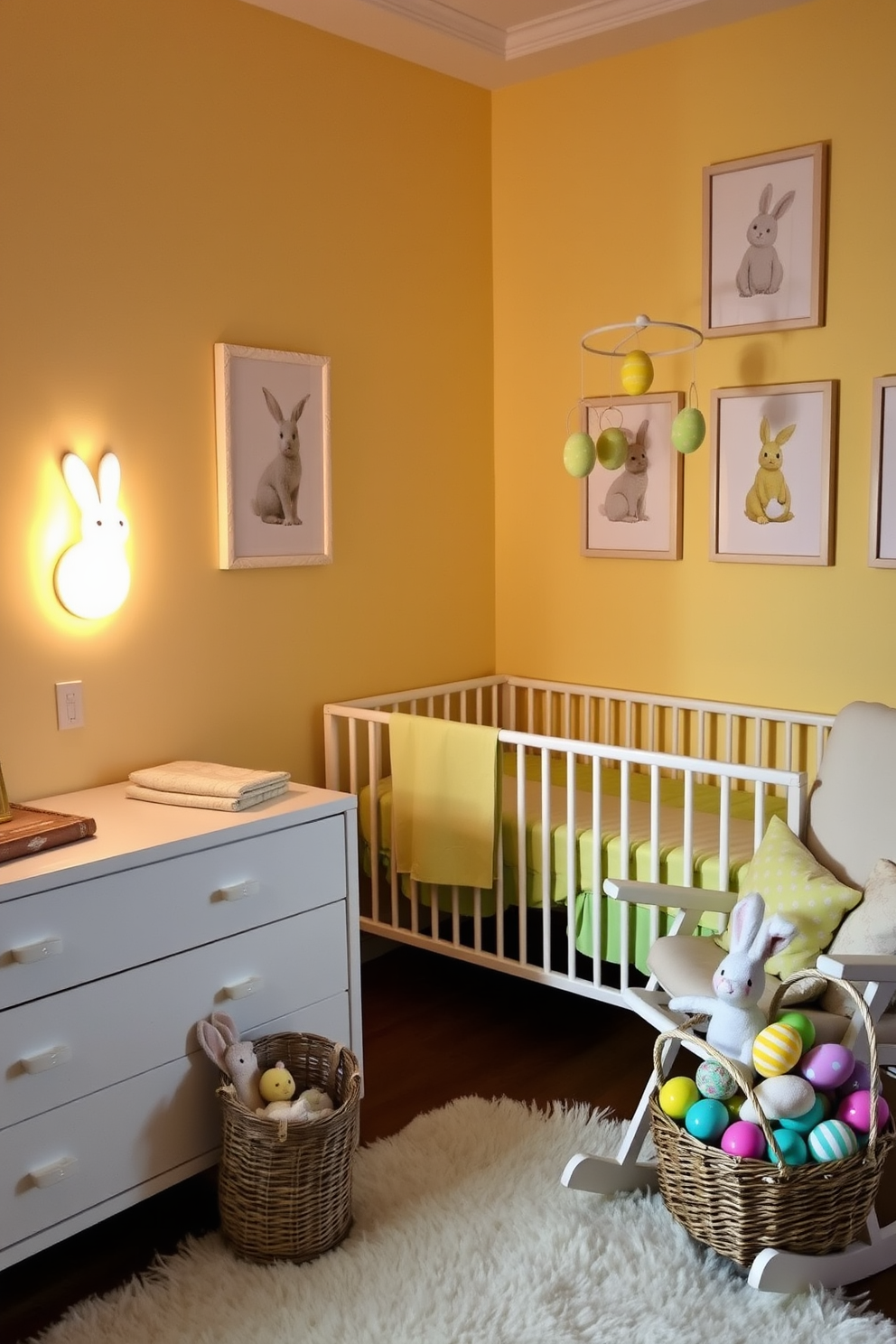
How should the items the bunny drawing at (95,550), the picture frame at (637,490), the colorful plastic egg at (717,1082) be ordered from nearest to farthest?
1. the colorful plastic egg at (717,1082)
2. the bunny drawing at (95,550)
3. the picture frame at (637,490)

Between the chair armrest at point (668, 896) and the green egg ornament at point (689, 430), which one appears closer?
the chair armrest at point (668, 896)

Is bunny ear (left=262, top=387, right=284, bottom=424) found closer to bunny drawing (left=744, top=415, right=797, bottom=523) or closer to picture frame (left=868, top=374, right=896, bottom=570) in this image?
bunny drawing (left=744, top=415, right=797, bottom=523)

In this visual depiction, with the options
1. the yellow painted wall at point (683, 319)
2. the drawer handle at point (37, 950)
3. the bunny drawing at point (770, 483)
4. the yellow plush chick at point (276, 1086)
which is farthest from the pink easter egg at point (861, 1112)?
the bunny drawing at point (770, 483)

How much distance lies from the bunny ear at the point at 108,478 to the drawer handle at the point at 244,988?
1.01 metres

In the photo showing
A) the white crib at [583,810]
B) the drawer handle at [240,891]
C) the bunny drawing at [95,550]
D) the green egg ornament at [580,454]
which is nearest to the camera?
the drawer handle at [240,891]

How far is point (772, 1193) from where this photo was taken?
194 centimetres

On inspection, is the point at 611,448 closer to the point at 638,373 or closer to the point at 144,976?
the point at 638,373

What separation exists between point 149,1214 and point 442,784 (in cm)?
110

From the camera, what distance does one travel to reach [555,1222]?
2.19 meters

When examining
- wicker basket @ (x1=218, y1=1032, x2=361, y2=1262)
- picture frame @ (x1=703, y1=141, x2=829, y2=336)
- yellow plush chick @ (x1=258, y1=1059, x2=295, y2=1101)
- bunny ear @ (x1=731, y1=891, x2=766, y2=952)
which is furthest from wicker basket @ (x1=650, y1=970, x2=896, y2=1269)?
picture frame @ (x1=703, y1=141, x2=829, y2=336)

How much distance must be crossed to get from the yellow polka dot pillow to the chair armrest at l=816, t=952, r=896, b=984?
0.23 metres

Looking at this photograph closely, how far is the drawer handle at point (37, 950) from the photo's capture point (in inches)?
77.7

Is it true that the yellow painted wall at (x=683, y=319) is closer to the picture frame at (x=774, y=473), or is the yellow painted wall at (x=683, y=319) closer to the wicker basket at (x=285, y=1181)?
the picture frame at (x=774, y=473)

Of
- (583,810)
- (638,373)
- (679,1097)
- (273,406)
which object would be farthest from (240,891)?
(638,373)
